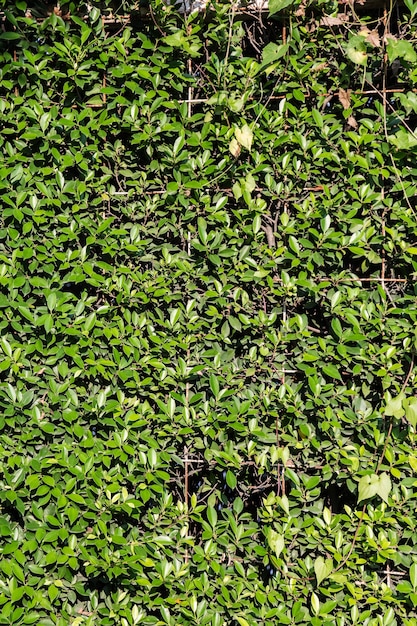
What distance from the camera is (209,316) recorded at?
100 inches

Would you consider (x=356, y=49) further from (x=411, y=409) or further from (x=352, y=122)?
(x=411, y=409)

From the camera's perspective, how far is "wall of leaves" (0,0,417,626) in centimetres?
242

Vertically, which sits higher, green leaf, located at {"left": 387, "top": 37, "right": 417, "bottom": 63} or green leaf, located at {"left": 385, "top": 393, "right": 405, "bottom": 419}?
green leaf, located at {"left": 387, "top": 37, "right": 417, "bottom": 63}

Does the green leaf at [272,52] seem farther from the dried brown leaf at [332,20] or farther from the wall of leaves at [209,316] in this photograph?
the dried brown leaf at [332,20]

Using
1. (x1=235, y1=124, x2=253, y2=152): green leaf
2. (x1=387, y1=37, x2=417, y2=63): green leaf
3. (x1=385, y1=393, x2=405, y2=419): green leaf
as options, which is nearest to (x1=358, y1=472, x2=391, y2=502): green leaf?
(x1=385, y1=393, x2=405, y2=419): green leaf

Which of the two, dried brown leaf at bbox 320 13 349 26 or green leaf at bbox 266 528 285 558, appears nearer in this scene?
green leaf at bbox 266 528 285 558

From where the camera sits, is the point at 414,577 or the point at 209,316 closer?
the point at 414,577

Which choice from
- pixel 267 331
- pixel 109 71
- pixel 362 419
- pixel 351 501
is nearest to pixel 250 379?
pixel 267 331

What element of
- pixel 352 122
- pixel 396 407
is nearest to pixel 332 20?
pixel 352 122

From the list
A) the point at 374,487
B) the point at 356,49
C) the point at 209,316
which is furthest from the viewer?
the point at 209,316

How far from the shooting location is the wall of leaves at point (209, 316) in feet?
7.95

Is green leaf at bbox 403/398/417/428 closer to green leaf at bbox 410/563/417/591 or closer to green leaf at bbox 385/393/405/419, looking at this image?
green leaf at bbox 385/393/405/419

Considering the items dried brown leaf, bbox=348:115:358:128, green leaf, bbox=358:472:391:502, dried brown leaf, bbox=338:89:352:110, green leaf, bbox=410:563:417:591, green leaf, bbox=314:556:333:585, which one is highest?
dried brown leaf, bbox=338:89:352:110

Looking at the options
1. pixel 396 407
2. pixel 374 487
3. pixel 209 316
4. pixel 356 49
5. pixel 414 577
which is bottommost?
pixel 414 577
